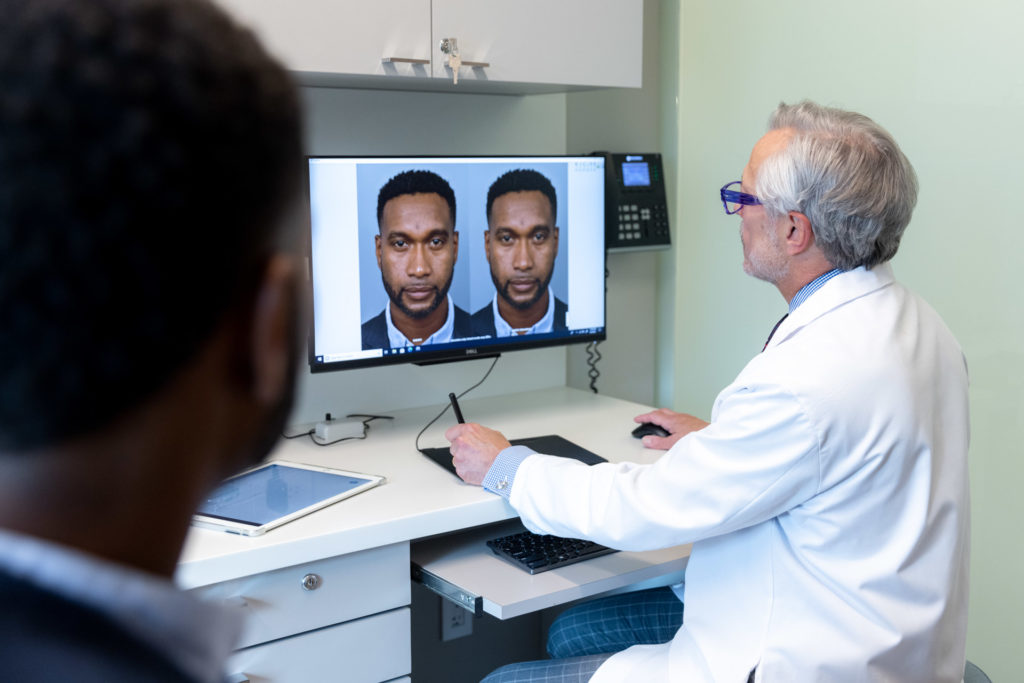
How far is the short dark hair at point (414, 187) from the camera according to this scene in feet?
5.49

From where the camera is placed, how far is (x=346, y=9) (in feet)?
5.07

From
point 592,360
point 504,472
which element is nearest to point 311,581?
point 504,472

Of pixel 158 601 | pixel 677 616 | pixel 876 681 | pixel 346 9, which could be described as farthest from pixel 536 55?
pixel 158 601

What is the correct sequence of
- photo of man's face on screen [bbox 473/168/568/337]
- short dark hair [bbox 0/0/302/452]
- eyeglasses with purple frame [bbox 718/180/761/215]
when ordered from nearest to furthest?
short dark hair [bbox 0/0/302/452]
eyeglasses with purple frame [bbox 718/180/761/215]
photo of man's face on screen [bbox 473/168/568/337]

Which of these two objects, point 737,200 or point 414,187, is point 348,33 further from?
point 737,200

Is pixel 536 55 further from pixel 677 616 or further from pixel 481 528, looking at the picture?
pixel 677 616

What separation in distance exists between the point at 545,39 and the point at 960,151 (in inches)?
30.6

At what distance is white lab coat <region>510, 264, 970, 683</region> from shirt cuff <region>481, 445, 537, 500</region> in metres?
0.21

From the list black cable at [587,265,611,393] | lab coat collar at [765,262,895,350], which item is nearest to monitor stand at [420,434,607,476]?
lab coat collar at [765,262,895,350]

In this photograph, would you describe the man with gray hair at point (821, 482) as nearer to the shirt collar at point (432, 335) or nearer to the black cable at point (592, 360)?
the shirt collar at point (432, 335)

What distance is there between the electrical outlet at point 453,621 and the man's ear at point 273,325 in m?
1.65

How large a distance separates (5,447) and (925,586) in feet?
3.78

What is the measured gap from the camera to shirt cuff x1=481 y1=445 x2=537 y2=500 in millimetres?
1465

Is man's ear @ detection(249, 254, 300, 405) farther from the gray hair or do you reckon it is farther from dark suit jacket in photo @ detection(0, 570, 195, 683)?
the gray hair
